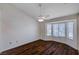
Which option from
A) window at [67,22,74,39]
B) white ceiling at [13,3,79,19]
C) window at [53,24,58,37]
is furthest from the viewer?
window at [53,24,58,37]

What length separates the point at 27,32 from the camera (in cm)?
218

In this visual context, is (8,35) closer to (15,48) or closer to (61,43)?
(15,48)

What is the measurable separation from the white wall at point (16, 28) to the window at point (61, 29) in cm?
38

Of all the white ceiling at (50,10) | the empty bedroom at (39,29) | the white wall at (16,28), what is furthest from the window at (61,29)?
the white wall at (16,28)

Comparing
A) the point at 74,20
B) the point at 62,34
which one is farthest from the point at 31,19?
the point at 74,20

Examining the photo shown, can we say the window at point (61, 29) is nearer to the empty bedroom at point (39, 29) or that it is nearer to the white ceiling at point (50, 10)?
the empty bedroom at point (39, 29)

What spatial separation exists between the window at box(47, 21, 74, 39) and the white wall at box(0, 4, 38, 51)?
381mm

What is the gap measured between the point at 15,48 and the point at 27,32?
0.52m

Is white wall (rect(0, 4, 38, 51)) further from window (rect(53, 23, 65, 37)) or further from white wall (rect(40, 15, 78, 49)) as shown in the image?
window (rect(53, 23, 65, 37))

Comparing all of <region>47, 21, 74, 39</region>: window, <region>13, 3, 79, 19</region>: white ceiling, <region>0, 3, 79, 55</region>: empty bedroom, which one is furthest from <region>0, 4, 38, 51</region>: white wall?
<region>47, 21, 74, 39</region>: window

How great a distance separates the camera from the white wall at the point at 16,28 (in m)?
1.94

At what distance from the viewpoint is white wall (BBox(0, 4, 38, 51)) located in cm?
194

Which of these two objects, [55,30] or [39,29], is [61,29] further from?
[39,29]
